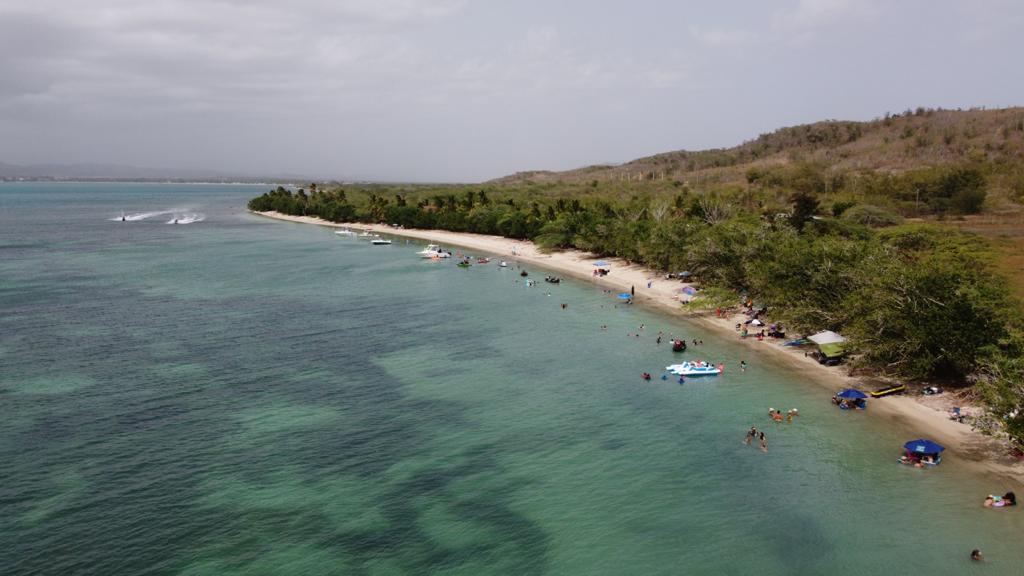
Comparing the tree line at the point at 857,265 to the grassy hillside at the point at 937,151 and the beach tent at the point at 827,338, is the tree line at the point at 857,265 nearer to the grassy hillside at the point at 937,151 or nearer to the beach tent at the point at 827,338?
the beach tent at the point at 827,338

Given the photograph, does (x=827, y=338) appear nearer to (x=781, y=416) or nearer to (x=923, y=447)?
(x=781, y=416)

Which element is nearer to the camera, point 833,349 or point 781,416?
point 781,416

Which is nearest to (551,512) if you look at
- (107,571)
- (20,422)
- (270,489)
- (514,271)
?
(270,489)

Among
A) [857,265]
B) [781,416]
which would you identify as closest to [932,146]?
[857,265]

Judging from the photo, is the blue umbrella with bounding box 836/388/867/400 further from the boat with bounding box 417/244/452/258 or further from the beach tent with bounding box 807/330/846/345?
the boat with bounding box 417/244/452/258

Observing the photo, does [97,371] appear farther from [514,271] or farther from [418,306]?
[514,271]

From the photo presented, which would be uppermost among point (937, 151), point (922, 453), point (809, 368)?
point (937, 151)

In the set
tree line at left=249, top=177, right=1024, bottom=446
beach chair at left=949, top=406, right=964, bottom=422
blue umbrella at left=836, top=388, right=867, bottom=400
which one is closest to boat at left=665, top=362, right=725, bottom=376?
blue umbrella at left=836, top=388, right=867, bottom=400

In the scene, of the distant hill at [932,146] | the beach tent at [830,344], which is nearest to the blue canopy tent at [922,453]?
the beach tent at [830,344]
